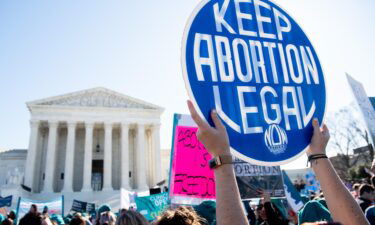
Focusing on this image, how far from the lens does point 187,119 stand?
5.94 meters

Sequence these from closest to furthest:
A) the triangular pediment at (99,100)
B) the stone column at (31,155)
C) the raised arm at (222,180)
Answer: the raised arm at (222,180)
the stone column at (31,155)
the triangular pediment at (99,100)

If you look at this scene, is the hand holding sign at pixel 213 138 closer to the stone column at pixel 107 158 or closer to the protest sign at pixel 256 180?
the protest sign at pixel 256 180

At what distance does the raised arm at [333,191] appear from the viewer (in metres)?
1.43

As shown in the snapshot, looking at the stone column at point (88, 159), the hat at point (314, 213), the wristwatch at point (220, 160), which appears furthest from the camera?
the stone column at point (88, 159)

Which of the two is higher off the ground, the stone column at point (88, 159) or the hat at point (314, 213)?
the stone column at point (88, 159)

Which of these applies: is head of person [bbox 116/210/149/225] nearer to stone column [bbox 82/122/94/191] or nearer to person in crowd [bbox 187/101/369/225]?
person in crowd [bbox 187/101/369/225]

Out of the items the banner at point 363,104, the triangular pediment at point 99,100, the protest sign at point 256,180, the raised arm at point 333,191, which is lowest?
the raised arm at point 333,191

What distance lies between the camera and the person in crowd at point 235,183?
3.68ft

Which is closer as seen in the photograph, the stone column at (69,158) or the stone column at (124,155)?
the stone column at (69,158)

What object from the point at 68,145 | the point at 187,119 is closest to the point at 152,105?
the point at 68,145

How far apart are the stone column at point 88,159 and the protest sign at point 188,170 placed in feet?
123

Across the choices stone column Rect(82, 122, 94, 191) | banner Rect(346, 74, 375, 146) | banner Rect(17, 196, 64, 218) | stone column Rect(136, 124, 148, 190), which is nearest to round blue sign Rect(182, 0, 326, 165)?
banner Rect(346, 74, 375, 146)

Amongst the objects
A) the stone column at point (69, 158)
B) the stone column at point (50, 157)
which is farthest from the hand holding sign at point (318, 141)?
the stone column at point (50, 157)

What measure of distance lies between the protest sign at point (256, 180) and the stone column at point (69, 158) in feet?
124
